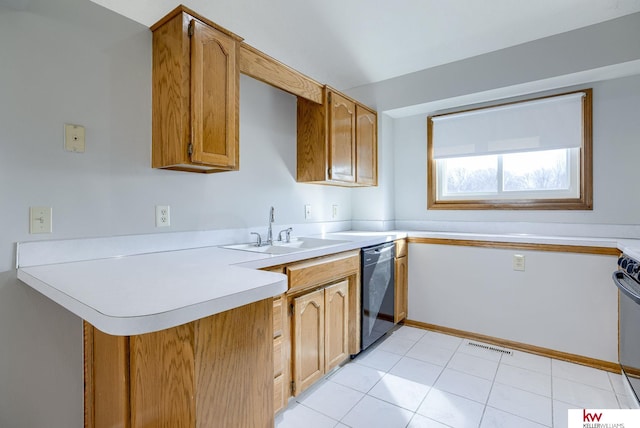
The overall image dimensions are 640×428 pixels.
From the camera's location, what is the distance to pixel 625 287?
5.02 feet

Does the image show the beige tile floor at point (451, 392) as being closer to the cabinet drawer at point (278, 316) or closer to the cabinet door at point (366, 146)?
the cabinet drawer at point (278, 316)

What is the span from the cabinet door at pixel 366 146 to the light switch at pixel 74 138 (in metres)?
1.99

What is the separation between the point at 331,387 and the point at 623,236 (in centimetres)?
240

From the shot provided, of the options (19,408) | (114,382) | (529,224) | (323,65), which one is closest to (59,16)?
Result: (114,382)

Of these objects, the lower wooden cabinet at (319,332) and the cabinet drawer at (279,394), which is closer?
the cabinet drawer at (279,394)

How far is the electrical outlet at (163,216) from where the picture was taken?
5.55 ft

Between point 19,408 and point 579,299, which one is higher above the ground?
point 579,299

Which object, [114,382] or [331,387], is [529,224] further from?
[114,382]

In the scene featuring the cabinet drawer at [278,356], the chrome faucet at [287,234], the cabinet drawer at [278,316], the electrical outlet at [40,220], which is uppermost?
the electrical outlet at [40,220]

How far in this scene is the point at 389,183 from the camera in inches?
129

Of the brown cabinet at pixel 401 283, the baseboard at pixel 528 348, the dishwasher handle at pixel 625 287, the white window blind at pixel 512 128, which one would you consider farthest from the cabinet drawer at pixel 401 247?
the dishwasher handle at pixel 625 287

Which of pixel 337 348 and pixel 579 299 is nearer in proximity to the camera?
pixel 337 348

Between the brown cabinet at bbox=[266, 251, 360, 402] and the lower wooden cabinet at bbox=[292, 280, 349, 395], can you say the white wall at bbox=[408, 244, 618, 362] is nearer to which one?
the brown cabinet at bbox=[266, 251, 360, 402]

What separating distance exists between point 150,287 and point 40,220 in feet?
2.54
